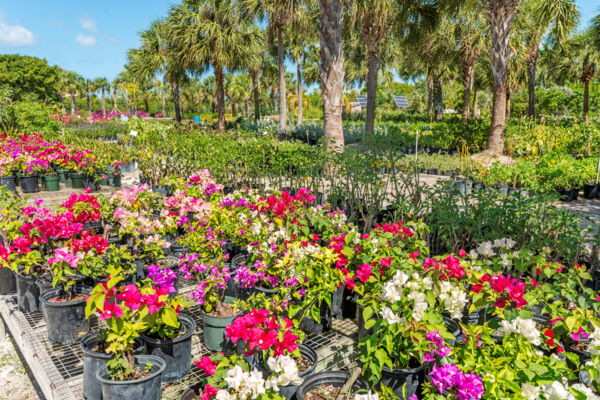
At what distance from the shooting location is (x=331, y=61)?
7961 mm

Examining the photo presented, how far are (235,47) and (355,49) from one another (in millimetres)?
8971

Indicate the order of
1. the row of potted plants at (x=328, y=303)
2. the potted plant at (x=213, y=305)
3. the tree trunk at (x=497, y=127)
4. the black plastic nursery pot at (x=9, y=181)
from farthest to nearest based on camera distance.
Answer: the tree trunk at (x=497, y=127), the black plastic nursery pot at (x=9, y=181), the potted plant at (x=213, y=305), the row of potted plants at (x=328, y=303)

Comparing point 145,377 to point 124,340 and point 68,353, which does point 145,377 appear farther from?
point 68,353

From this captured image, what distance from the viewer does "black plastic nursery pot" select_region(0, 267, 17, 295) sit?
11.9 ft

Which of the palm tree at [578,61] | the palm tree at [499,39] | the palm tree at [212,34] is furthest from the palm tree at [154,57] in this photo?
the palm tree at [578,61]

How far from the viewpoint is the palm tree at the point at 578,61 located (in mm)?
21625

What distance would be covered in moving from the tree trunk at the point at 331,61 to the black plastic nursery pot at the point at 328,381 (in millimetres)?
5955

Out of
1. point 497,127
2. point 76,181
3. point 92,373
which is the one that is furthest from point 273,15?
point 92,373

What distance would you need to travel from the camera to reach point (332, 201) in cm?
545

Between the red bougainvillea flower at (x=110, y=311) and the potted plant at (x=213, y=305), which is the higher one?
the red bougainvillea flower at (x=110, y=311)

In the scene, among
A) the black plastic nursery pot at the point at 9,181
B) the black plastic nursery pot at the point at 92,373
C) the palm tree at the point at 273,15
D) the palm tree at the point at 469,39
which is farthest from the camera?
the palm tree at the point at 469,39

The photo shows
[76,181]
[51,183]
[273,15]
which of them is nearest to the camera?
[51,183]

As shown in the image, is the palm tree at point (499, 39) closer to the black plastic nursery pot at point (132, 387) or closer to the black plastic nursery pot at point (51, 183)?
the black plastic nursery pot at point (51, 183)

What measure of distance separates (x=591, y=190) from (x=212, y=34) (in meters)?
13.9
